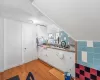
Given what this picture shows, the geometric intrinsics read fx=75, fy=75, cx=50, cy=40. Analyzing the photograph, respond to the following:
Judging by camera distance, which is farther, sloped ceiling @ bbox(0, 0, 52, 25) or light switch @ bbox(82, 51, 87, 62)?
sloped ceiling @ bbox(0, 0, 52, 25)

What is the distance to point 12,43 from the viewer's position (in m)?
2.95

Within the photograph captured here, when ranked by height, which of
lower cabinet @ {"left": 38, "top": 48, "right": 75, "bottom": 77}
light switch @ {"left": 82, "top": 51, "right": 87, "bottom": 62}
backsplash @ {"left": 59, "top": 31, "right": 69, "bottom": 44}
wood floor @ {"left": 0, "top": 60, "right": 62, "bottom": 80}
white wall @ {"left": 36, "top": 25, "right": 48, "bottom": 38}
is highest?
white wall @ {"left": 36, "top": 25, "right": 48, "bottom": 38}

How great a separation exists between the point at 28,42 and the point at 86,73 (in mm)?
2893

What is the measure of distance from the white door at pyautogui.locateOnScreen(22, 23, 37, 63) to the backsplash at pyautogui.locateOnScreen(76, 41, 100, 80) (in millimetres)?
2667

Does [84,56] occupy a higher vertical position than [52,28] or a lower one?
lower

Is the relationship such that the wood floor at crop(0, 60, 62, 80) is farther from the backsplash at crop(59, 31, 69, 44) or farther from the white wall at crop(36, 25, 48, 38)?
the white wall at crop(36, 25, 48, 38)

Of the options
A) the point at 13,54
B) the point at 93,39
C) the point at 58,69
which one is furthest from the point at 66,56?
the point at 13,54

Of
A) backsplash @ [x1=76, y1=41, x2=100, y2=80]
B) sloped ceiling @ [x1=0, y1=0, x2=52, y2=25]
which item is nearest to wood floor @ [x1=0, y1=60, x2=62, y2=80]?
backsplash @ [x1=76, y1=41, x2=100, y2=80]

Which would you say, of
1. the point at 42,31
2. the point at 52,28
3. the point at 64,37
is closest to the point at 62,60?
the point at 64,37

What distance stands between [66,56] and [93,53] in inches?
43.9

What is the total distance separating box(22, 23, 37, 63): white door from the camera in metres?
3.40

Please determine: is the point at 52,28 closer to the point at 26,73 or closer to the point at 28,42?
the point at 28,42

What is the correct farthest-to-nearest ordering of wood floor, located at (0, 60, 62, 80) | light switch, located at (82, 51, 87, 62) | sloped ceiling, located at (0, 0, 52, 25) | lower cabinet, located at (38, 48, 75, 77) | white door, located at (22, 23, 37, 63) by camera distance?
white door, located at (22, 23, 37, 63)
wood floor, located at (0, 60, 62, 80)
lower cabinet, located at (38, 48, 75, 77)
sloped ceiling, located at (0, 0, 52, 25)
light switch, located at (82, 51, 87, 62)

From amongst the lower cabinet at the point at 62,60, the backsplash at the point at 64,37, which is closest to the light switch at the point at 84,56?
the lower cabinet at the point at 62,60
